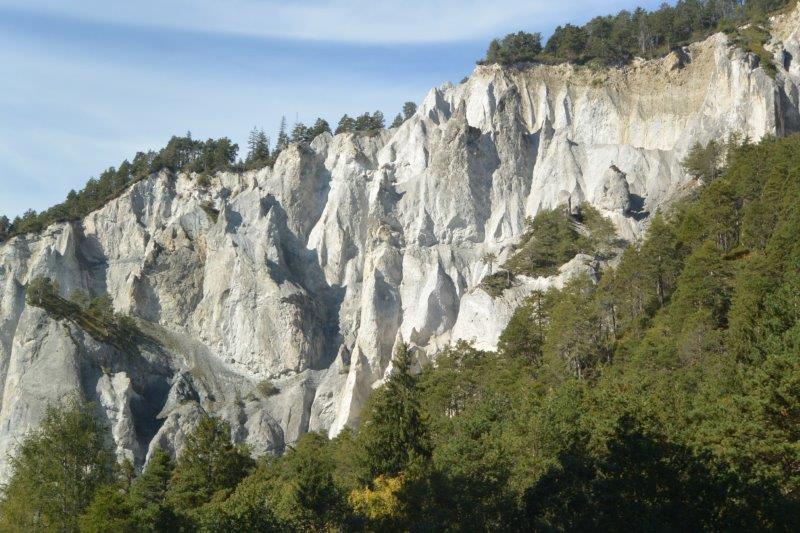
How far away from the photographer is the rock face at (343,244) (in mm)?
70500

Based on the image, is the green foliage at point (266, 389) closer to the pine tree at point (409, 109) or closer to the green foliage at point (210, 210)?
the green foliage at point (210, 210)

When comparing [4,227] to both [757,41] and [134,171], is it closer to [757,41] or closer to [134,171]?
[134,171]

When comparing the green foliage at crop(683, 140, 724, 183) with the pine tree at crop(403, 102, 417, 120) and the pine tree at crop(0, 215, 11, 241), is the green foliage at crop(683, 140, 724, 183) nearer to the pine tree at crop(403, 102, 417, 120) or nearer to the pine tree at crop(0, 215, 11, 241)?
the pine tree at crop(403, 102, 417, 120)

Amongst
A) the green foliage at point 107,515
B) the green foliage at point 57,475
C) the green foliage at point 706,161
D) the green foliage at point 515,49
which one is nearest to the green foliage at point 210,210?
the green foliage at point 515,49

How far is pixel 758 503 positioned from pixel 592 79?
62.5 metres

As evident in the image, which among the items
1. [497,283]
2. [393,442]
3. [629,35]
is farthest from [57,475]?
[629,35]

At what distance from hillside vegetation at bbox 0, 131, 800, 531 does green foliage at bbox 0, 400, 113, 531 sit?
74 millimetres

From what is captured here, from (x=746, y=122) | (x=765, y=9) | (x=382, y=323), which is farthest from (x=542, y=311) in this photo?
(x=765, y=9)

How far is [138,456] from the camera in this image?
227 feet

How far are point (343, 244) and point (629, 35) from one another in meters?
31.0

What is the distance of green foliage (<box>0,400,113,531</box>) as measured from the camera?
119 ft

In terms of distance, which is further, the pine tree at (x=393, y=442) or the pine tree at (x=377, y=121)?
the pine tree at (x=377, y=121)

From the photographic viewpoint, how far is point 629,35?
85.1 metres

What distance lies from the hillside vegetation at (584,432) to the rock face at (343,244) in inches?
532
